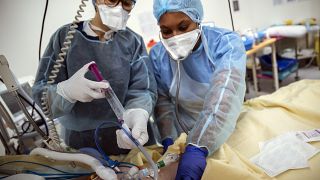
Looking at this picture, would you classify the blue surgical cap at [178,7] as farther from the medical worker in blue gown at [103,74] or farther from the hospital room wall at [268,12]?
the hospital room wall at [268,12]

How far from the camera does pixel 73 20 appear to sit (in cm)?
86


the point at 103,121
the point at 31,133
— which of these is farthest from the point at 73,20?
the point at 31,133

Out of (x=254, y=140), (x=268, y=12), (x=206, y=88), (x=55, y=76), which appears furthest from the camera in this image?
(x=268, y=12)

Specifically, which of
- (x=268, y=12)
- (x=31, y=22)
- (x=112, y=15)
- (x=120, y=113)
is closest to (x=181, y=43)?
(x=112, y=15)

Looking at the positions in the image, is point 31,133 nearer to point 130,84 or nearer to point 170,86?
point 130,84

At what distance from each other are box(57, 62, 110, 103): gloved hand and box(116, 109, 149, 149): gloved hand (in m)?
0.12

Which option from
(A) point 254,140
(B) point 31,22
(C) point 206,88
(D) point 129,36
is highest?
(B) point 31,22

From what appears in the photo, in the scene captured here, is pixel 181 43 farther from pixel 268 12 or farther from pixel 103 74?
pixel 268 12

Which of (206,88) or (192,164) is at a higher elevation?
(206,88)

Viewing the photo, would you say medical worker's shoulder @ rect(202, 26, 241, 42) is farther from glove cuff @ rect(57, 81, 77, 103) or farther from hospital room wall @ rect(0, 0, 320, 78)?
glove cuff @ rect(57, 81, 77, 103)

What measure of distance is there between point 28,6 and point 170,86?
2.02ft

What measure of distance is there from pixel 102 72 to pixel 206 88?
1.47 ft

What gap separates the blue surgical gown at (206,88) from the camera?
2.75 ft

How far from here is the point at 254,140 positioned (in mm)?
946
